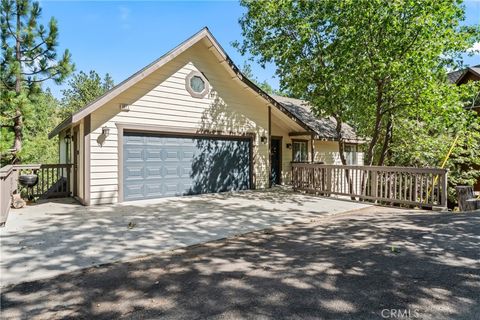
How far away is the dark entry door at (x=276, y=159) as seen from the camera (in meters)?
13.0

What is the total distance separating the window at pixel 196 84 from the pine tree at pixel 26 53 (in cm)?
445

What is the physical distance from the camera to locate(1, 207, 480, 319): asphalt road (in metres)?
2.67

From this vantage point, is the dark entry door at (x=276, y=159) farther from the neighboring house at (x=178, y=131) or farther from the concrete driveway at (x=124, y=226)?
the concrete driveway at (x=124, y=226)

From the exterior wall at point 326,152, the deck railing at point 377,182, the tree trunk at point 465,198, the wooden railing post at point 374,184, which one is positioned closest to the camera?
the deck railing at point 377,182

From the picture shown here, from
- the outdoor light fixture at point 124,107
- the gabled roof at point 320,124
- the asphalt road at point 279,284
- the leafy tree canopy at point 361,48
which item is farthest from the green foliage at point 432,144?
the outdoor light fixture at point 124,107

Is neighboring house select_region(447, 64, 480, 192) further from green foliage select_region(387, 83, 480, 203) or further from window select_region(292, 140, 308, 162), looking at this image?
window select_region(292, 140, 308, 162)

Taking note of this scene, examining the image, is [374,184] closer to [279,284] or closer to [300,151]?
[300,151]

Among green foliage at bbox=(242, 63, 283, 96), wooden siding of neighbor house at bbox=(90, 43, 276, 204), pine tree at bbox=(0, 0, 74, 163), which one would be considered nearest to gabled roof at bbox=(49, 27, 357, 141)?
wooden siding of neighbor house at bbox=(90, 43, 276, 204)

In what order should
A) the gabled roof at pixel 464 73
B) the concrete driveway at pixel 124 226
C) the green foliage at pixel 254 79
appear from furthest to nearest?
the green foliage at pixel 254 79, the gabled roof at pixel 464 73, the concrete driveway at pixel 124 226

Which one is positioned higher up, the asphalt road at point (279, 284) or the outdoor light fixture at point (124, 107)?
the outdoor light fixture at point (124, 107)

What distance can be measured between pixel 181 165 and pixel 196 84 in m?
2.71

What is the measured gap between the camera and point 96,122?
26.3 ft

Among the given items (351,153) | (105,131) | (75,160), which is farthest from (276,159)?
(75,160)

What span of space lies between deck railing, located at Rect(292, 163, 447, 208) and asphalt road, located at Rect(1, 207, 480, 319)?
121 inches
